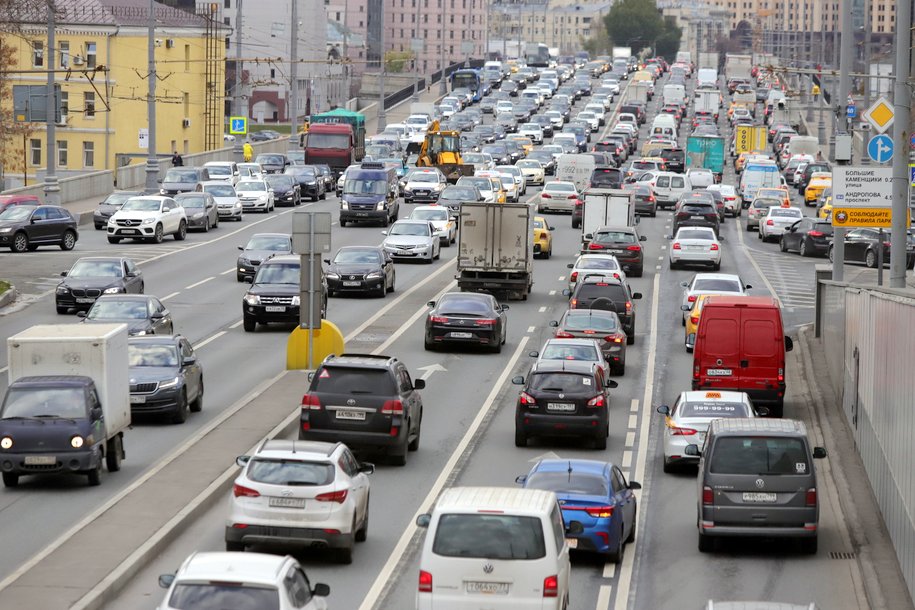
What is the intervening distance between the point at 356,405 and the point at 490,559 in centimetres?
A: 1003

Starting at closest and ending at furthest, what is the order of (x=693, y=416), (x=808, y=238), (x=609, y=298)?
1. (x=693, y=416)
2. (x=609, y=298)
3. (x=808, y=238)

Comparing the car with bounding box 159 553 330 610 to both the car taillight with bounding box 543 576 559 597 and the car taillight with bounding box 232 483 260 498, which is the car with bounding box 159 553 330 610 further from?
the car taillight with bounding box 232 483 260 498

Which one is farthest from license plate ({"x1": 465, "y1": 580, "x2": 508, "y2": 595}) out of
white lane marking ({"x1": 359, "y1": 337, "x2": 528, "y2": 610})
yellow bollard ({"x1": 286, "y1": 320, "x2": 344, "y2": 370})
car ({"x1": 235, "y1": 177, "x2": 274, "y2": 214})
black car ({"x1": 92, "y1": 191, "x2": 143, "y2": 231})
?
car ({"x1": 235, "y1": 177, "x2": 274, "y2": 214})

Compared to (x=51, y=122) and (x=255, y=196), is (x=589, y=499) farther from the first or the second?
(x=255, y=196)

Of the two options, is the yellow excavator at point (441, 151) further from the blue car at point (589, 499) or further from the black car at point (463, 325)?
the blue car at point (589, 499)

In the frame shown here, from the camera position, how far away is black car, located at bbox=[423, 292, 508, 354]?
37938 millimetres

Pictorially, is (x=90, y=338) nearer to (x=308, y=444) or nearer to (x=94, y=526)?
(x=94, y=526)

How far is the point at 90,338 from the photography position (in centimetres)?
2516

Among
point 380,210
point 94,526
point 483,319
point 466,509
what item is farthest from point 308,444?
point 380,210

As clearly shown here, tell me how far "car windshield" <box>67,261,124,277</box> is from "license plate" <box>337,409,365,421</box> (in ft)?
57.2

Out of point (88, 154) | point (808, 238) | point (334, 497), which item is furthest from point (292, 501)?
point (88, 154)

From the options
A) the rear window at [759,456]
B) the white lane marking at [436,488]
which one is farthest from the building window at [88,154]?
the rear window at [759,456]

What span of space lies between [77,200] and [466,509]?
195 feet

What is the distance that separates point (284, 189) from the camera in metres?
72.5
